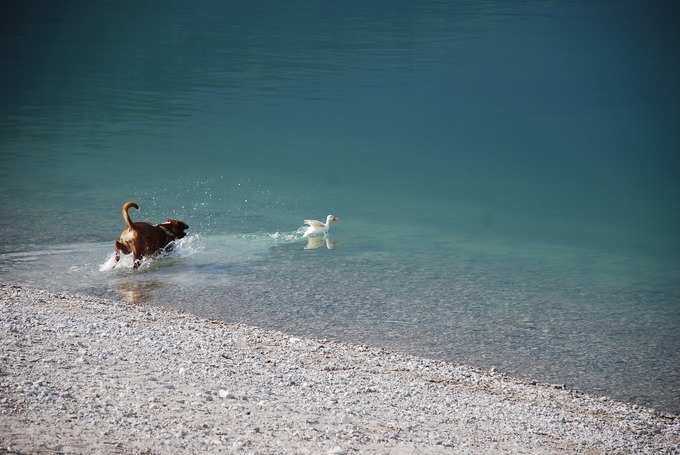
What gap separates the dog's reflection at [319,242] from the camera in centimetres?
1377

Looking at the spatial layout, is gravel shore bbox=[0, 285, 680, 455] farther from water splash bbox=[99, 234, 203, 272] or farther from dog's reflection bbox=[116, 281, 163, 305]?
water splash bbox=[99, 234, 203, 272]

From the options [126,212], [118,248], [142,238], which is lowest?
[118,248]

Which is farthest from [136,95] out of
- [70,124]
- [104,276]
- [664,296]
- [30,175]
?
[664,296]

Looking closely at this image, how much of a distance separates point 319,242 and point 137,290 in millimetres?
3433

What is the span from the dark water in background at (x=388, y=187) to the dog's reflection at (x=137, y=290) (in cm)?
6

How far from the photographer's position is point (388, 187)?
19.5 m

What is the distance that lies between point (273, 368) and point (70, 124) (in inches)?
815

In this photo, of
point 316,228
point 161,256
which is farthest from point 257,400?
point 316,228

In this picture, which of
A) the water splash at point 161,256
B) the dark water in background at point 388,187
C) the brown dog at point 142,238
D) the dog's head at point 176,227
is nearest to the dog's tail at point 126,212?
the brown dog at point 142,238

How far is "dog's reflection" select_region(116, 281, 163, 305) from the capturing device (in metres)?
11.1

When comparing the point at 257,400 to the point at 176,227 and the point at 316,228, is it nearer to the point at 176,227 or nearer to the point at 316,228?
the point at 176,227

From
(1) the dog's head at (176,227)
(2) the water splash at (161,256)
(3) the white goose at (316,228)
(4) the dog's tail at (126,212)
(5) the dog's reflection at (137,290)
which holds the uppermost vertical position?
(4) the dog's tail at (126,212)

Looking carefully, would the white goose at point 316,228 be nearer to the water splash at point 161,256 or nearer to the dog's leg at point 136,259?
the water splash at point 161,256

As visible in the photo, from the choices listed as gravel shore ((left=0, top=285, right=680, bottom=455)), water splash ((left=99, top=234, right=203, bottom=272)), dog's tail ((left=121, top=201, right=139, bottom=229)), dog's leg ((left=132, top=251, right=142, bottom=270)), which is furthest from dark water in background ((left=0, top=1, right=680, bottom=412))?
gravel shore ((left=0, top=285, right=680, bottom=455))
